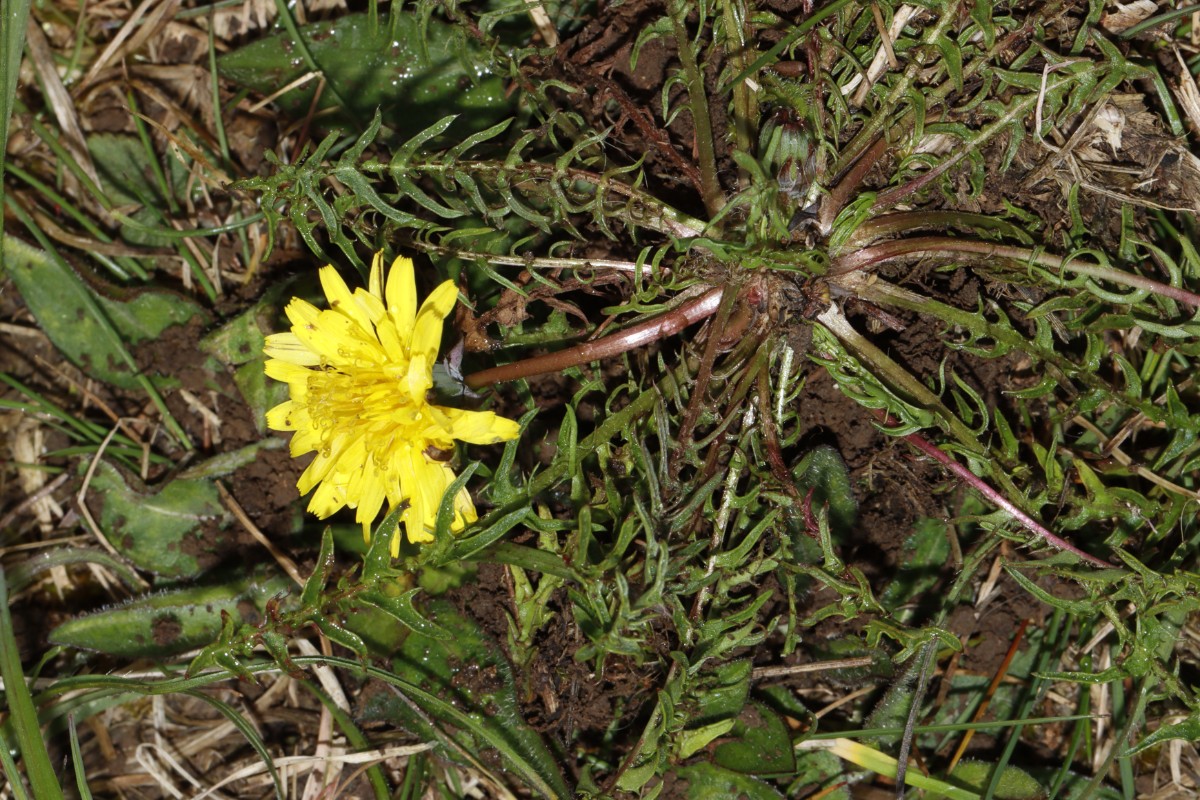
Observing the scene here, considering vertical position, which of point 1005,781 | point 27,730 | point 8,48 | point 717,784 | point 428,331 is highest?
point 8,48

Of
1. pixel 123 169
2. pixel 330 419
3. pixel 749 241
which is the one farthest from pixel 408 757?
pixel 123 169

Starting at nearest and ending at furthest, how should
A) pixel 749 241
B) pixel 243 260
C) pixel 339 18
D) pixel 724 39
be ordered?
pixel 749 241, pixel 724 39, pixel 339 18, pixel 243 260

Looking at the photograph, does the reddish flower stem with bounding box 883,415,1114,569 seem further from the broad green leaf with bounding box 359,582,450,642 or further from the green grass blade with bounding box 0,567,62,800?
the green grass blade with bounding box 0,567,62,800

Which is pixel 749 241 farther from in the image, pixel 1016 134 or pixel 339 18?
pixel 339 18

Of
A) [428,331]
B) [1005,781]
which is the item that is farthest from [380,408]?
[1005,781]

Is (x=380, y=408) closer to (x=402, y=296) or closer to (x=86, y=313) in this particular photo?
(x=402, y=296)

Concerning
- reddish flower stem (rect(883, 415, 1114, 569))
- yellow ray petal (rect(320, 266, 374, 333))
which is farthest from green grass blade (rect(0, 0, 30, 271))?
reddish flower stem (rect(883, 415, 1114, 569))

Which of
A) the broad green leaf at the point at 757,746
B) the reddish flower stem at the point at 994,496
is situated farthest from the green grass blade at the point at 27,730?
the reddish flower stem at the point at 994,496
